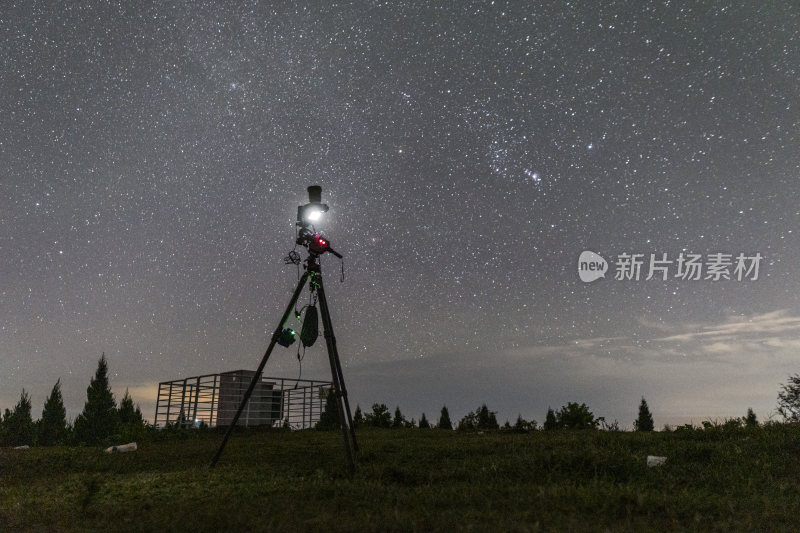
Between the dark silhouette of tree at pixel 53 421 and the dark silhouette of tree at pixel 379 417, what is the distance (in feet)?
91.0

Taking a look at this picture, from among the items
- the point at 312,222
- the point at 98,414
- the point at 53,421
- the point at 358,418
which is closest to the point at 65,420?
the point at 53,421

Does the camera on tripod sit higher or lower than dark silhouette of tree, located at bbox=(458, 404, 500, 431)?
higher

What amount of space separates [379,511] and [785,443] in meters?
9.16

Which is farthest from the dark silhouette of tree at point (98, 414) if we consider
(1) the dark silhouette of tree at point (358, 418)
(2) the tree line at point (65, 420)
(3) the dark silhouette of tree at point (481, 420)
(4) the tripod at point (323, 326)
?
Result: (4) the tripod at point (323, 326)

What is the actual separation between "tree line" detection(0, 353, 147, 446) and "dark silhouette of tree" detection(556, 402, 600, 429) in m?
31.8

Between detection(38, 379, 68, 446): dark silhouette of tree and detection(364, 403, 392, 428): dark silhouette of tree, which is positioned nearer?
detection(364, 403, 392, 428): dark silhouette of tree

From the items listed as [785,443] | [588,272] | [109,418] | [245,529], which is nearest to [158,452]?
[245,529]

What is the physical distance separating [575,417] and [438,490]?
14.7 m

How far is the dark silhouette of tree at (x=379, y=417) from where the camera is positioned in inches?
1124

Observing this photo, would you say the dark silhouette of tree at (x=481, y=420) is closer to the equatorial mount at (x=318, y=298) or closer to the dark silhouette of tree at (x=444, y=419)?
the dark silhouette of tree at (x=444, y=419)

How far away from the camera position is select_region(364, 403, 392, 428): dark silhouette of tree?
93.7 feet

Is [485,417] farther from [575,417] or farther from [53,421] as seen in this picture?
[53,421]

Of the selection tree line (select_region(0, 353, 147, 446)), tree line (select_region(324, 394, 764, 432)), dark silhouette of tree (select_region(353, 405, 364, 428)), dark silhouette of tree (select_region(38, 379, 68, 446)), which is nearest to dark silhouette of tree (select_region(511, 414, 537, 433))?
tree line (select_region(324, 394, 764, 432))

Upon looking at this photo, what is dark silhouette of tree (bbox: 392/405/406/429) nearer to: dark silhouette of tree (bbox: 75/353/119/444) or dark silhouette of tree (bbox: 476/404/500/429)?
dark silhouette of tree (bbox: 476/404/500/429)
